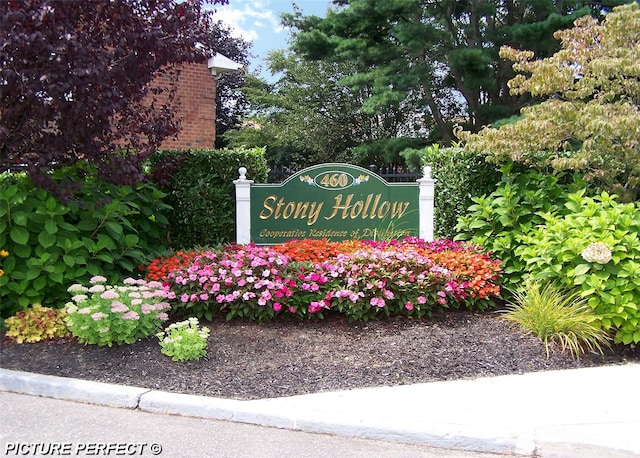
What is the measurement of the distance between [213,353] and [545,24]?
12331 millimetres

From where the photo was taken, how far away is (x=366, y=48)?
Answer: 15648 millimetres

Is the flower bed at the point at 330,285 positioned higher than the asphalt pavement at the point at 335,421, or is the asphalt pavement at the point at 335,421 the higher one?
the flower bed at the point at 330,285

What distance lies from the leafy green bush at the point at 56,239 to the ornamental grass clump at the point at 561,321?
428cm

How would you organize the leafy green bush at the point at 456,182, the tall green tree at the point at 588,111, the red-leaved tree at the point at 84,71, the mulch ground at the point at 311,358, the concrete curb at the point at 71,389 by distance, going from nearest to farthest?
the concrete curb at the point at 71,389, the mulch ground at the point at 311,358, the red-leaved tree at the point at 84,71, the tall green tree at the point at 588,111, the leafy green bush at the point at 456,182

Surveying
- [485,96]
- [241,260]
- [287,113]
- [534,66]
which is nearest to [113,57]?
[241,260]

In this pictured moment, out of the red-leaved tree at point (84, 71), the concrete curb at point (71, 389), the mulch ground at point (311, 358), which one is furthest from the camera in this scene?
the red-leaved tree at point (84, 71)

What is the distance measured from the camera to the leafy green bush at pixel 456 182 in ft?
23.9

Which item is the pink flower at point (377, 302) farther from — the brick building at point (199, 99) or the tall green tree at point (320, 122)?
the tall green tree at point (320, 122)

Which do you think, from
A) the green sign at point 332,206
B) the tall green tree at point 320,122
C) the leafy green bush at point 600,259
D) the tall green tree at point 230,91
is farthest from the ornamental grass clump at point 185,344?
the tall green tree at point 230,91

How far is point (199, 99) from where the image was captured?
500 inches

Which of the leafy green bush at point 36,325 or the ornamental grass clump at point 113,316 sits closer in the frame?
the ornamental grass clump at point 113,316

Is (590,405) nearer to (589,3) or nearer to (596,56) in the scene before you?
(596,56)

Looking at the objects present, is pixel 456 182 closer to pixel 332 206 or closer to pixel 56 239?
pixel 332 206

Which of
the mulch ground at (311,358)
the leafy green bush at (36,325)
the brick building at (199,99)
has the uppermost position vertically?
the brick building at (199,99)
